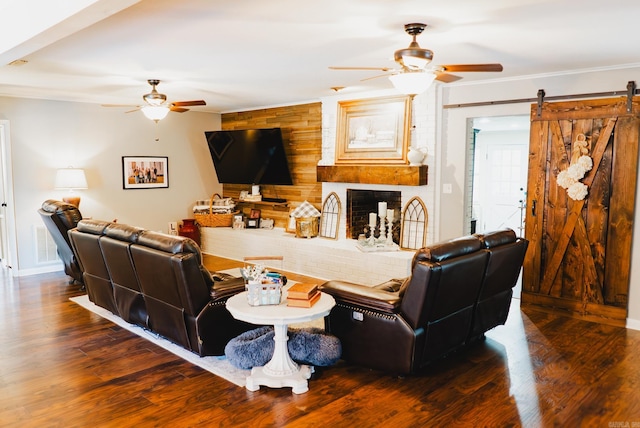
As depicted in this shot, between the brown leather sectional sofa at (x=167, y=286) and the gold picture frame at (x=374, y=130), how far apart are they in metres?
3.08

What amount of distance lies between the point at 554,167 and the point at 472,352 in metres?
2.21

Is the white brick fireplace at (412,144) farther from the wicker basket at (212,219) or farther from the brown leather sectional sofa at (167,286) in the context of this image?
the brown leather sectional sofa at (167,286)

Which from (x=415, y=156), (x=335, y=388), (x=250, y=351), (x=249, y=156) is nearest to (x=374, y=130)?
(x=415, y=156)

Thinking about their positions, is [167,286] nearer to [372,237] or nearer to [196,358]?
[196,358]

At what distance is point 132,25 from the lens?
329cm

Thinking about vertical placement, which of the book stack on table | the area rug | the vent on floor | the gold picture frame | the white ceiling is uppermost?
the white ceiling

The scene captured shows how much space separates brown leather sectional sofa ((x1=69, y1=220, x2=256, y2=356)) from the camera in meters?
3.54

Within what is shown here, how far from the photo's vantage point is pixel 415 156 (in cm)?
584

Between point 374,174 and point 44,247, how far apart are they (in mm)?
4673

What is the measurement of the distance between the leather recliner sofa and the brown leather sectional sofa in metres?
0.83

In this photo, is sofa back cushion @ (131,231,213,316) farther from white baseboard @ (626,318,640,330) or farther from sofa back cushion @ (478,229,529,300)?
white baseboard @ (626,318,640,330)

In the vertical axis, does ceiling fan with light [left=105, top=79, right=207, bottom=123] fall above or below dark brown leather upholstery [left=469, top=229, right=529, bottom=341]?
above

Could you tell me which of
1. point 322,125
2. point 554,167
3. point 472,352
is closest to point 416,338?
point 472,352

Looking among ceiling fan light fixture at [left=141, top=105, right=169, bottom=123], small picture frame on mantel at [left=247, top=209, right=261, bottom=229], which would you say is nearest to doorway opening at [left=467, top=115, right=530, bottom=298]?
small picture frame on mantel at [left=247, top=209, right=261, bottom=229]
